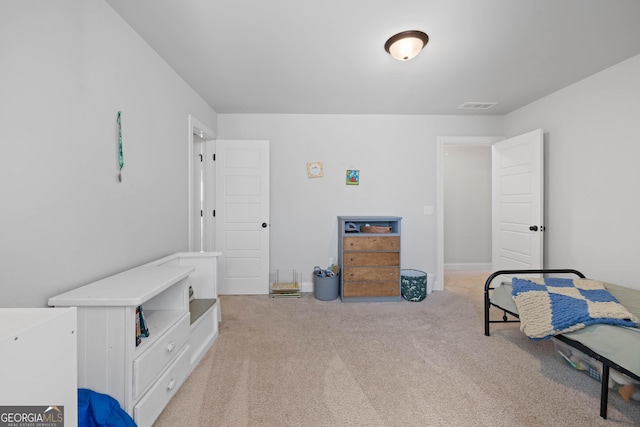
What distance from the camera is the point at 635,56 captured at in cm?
241

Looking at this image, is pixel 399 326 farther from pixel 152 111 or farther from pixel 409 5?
pixel 152 111

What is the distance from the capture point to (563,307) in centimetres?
187

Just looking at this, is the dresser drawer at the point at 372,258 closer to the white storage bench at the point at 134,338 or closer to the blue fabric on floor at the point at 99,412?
the white storage bench at the point at 134,338

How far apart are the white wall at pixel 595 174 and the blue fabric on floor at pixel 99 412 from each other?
3898mm

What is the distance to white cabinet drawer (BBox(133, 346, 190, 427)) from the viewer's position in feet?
4.65

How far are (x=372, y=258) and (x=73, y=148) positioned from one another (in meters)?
2.99

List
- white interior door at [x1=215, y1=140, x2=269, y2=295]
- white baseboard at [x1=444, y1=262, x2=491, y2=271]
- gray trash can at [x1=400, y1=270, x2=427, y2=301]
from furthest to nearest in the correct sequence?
1. white baseboard at [x1=444, y1=262, x2=491, y2=271]
2. white interior door at [x1=215, y1=140, x2=269, y2=295]
3. gray trash can at [x1=400, y1=270, x2=427, y2=301]

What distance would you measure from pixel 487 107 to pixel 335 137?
6.68ft

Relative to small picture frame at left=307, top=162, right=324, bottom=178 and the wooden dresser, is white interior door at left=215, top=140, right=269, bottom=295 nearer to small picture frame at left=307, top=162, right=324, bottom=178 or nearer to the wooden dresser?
small picture frame at left=307, top=162, right=324, bottom=178

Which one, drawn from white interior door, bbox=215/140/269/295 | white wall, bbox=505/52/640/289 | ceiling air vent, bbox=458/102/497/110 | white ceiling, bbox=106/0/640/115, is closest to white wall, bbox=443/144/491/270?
ceiling air vent, bbox=458/102/497/110

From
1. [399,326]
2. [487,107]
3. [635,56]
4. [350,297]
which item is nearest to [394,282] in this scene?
[350,297]

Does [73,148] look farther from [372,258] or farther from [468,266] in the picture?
[468,266]

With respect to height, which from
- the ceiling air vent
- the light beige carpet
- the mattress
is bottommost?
the light beige carpet

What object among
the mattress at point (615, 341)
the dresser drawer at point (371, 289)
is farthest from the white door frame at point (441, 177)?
the mattress at point (615, 341)
